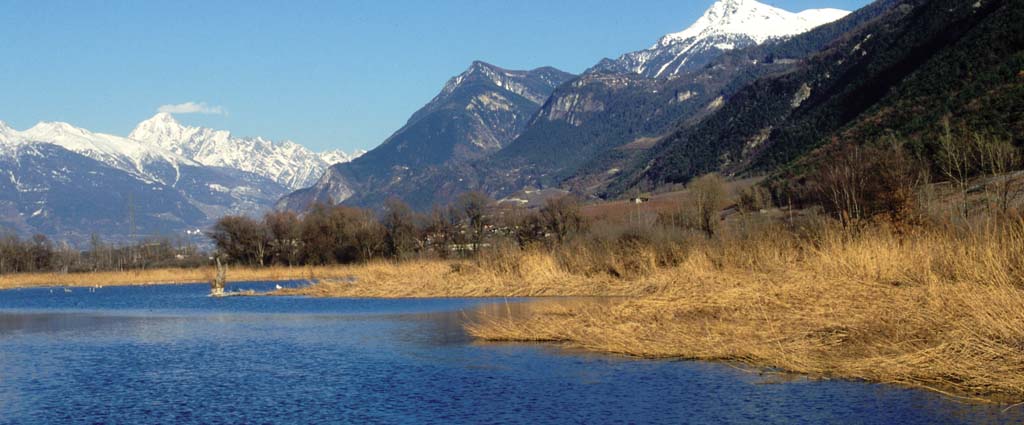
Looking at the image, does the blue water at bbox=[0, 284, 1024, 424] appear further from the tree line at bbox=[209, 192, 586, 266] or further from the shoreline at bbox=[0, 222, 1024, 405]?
the tree line at bbox=[209, 192, 586, 266]

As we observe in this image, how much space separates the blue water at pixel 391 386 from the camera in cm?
1797

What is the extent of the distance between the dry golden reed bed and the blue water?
2.75 ft

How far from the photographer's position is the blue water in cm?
1797

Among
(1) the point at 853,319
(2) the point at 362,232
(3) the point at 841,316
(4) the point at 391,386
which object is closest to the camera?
(4) the point at 391,386

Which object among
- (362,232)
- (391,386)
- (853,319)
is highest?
(362,232)

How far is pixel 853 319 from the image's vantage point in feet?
79.2

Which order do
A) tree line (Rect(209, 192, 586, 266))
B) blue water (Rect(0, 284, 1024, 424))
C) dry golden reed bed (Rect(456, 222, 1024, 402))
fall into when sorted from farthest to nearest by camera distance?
tree line (Rect(209, 192, 586, 266))
dry golden reed bed (Rect(456, 222, 1024, 402))
blue water (Rect(0, 284, 1024, 424))

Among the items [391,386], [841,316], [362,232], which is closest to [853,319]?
[841,316]

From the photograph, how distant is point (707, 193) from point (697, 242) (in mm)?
52838

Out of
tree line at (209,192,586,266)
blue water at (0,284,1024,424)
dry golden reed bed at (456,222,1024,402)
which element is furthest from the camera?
tree line at (209,192,586,266)

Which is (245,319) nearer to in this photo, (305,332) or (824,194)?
(305,332)

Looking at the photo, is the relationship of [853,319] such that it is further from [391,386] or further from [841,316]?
[391,386]

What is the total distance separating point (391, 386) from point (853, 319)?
11.2 meters

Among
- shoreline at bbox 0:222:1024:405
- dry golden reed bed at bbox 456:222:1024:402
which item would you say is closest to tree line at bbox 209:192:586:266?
shoreline at bbox 0:222:1024:405
